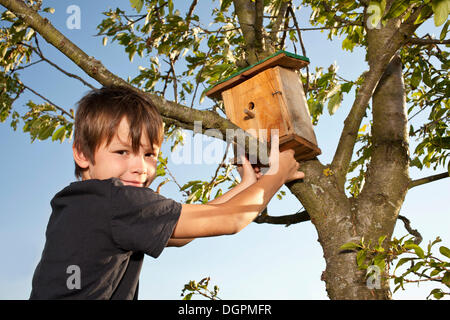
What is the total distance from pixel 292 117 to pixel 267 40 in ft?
3.43

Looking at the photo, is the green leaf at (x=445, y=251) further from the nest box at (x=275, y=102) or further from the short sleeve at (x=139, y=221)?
the short sleeve at (x=139, y=221)

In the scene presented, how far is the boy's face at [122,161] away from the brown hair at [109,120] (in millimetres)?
21

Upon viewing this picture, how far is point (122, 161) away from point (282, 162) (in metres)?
0.97

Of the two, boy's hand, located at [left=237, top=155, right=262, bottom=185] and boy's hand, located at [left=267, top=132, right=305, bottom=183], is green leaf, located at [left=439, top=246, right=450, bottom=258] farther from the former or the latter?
boy's hand, located at [left=237, top=155, right=262, bottom=185]

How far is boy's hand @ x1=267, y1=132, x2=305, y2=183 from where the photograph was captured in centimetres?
228

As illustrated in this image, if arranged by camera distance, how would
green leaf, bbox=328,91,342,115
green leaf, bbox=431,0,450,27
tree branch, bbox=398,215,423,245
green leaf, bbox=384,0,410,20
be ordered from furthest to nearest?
tree branch, bbox=398,215,423,245 < green leaf, bbox=328,91,342,115 < green leaf, bbox=384,0,410,20 < green leaf, bbox=431,0,450,27

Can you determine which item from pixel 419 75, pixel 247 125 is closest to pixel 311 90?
pixel 419 75

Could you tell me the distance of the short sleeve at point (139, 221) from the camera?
4.88 ft

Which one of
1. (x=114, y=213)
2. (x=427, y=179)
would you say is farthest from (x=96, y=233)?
(x=427, y=179)

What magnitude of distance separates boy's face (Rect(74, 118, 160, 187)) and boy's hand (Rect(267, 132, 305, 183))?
2.37 feet

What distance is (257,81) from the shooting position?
103 inches

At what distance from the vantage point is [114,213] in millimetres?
1506

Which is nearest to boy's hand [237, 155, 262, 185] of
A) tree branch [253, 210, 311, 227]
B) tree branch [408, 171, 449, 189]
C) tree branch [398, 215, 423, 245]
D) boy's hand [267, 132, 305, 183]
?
boy's hand [267, 132, 305, 183]
